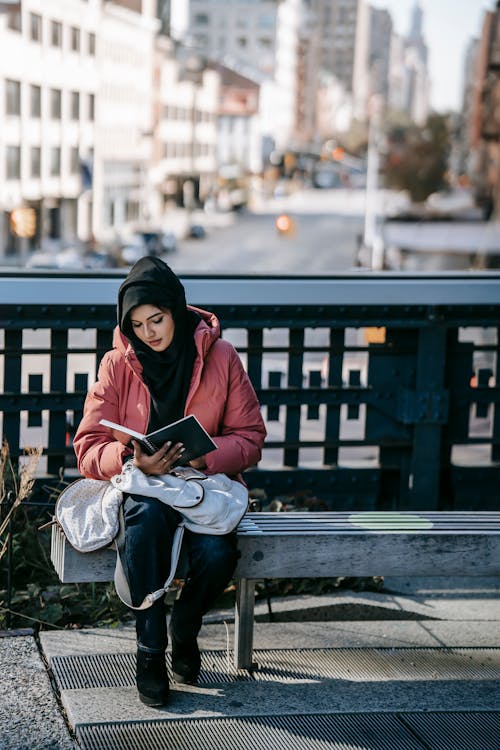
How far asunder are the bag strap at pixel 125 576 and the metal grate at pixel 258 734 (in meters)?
0.38

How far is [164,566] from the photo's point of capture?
3.96 meters

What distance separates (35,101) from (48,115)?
2.04 metres

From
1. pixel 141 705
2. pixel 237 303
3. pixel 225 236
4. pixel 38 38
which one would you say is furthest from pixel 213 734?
pixel 225 236

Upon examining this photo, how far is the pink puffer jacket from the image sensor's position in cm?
414

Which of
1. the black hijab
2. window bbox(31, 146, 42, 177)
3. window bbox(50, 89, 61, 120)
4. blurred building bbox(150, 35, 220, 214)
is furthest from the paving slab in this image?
blurred building bbox(150, 35, 220, 214)

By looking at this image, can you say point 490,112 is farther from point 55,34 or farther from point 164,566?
point 164,566

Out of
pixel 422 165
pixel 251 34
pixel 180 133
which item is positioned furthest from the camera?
pixel 251 34

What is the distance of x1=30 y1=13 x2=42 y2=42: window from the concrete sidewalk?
59034 mm

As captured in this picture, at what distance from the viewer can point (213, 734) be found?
380cm

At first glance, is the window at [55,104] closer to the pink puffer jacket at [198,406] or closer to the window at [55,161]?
the window at [55,161]

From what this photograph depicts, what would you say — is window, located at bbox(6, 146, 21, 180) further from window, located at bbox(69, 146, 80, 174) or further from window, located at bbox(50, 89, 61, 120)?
window, located at bbox(69, 146, 80, 174)

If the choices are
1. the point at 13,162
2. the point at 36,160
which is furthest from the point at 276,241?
the point at 13,162

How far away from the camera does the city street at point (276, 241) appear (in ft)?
205

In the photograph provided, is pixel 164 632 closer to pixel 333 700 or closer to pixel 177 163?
pixel 333 700
